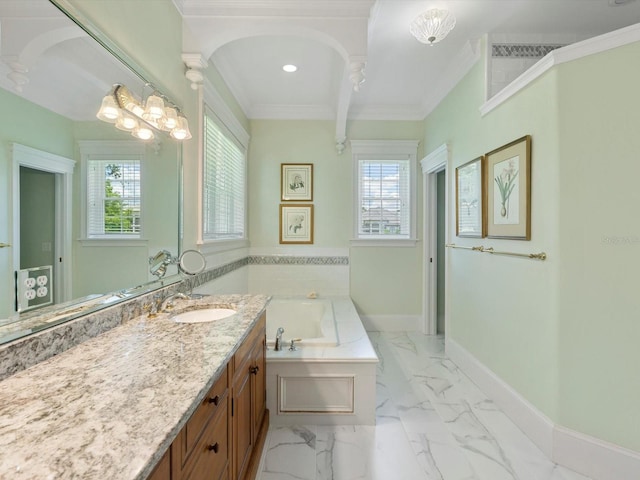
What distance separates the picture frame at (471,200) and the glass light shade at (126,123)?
7.68ft

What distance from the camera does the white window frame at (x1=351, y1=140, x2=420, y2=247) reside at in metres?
3.68

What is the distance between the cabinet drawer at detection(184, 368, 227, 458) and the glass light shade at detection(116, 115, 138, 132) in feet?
3.71

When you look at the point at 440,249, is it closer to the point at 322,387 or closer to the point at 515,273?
the point at 515,273

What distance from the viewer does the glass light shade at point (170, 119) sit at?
164cm

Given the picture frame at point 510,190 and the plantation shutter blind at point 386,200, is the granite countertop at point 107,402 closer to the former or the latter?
the picture frame at point 510,190

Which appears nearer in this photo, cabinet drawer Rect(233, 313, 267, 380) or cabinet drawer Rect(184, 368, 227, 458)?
cabinet drawer Rect(184, 368, 227, 458)

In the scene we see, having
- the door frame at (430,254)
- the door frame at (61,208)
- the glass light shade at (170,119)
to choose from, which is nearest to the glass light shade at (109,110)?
the door frame at (61,208)

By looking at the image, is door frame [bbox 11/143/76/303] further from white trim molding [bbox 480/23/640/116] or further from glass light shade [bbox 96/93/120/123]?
white trim molding [bbox 480/23/640/116]

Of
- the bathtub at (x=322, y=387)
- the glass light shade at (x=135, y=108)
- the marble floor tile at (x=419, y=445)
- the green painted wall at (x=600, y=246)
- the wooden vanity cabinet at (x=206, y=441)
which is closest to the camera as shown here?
the wooden vanity cabinet at (x=206, y=441)

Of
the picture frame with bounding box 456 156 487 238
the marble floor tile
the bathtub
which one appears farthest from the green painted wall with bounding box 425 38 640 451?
the bathtub

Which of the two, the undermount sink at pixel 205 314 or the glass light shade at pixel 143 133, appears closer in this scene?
the glass light shade at pixel 143 133

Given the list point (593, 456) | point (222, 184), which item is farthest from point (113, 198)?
point (593, 456)

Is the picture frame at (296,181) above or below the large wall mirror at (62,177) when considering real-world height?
above

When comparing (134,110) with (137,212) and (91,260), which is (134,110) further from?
(91,260)
